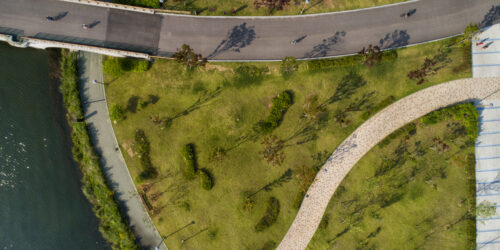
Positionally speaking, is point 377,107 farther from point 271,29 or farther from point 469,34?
point 271,29

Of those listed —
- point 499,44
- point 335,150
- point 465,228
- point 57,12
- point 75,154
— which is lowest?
point 465,228

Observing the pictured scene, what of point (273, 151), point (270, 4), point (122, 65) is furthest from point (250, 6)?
point (273, 151)

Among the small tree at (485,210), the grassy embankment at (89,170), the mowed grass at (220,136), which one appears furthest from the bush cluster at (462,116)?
the grassy embankment at (89,170)

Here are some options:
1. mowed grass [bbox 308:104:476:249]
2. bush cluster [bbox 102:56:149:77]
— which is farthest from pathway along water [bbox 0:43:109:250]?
mowed grass [bbox 308:104:476:249]

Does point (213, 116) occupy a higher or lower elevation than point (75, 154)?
higher

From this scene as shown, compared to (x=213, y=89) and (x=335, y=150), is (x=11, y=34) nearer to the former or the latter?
(x=213, y=89)

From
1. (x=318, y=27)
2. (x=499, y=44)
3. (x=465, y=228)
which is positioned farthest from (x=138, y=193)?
(x=499, y=44)
